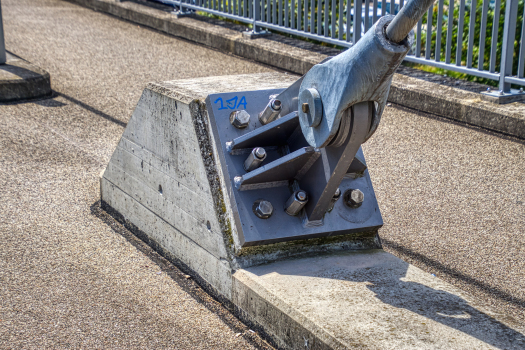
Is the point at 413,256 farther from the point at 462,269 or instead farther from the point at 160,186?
the point at 160,186

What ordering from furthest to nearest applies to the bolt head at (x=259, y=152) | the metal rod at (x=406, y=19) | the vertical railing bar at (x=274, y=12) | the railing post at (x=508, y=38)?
the vertical railing bar at (x=274, y=12)
the railing post at (x=508, y=38)
the bolt head at (x=259, y=152)
the metal rod at (x=406, y=19)

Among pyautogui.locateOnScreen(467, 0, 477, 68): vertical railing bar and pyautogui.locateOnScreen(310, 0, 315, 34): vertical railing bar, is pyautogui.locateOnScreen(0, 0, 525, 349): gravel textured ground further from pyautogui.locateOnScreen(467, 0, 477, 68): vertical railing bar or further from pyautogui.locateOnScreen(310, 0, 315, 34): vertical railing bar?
pyautogui.locateOnScreen(310, 0, 315, 34): vertical railing bar

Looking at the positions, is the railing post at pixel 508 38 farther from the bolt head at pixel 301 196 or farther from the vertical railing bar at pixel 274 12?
the bolt head at pixel 301 196

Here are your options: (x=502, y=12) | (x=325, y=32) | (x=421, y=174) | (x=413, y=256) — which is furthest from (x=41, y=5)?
(x=413, y=256)

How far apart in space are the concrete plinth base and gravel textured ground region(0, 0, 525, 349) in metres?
0.17

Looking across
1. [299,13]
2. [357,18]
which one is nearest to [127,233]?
[357,18]

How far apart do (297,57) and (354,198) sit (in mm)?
4929

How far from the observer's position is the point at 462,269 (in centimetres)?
353

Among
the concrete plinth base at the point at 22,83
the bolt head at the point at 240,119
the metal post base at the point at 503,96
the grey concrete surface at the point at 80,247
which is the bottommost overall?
the grey concrete surface at the point at 80,247

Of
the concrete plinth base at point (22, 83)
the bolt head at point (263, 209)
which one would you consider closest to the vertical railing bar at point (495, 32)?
the bolt head at point (263, 209)

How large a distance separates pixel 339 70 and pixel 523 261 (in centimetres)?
186

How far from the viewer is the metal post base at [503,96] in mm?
5863

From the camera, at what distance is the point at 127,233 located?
3.95 meters

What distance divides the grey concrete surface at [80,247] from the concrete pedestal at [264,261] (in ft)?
0.59
